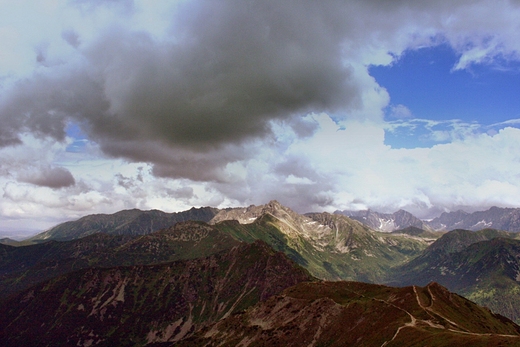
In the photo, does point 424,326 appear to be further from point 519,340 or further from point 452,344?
point 519,340

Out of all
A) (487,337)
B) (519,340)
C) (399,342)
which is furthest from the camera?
(399,342)

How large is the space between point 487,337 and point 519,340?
14952mm

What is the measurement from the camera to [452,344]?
158 meters

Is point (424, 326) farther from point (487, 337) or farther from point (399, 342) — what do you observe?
point (487, 337)

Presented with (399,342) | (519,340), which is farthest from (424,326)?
(519,340)

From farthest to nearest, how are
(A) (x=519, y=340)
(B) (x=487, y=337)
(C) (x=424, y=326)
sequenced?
(C) (x=424, y=326), (B) (x=487, y=337), (A) (x=519, y=340)

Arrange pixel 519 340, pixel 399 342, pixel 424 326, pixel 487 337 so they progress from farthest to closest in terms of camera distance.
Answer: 1. pixel 424 326
2. pixel 399 342
3. pixel 487 337
4. pixel 519 340

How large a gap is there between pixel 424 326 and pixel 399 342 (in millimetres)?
24649

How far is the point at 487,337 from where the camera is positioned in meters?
162

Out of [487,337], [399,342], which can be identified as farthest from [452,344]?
[399,342]

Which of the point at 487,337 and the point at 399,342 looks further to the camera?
the point at 399,342

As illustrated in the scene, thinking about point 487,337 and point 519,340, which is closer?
point 519,340

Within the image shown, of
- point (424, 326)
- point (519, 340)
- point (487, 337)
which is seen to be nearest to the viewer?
point (519, 340)

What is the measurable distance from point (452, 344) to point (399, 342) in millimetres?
32500
